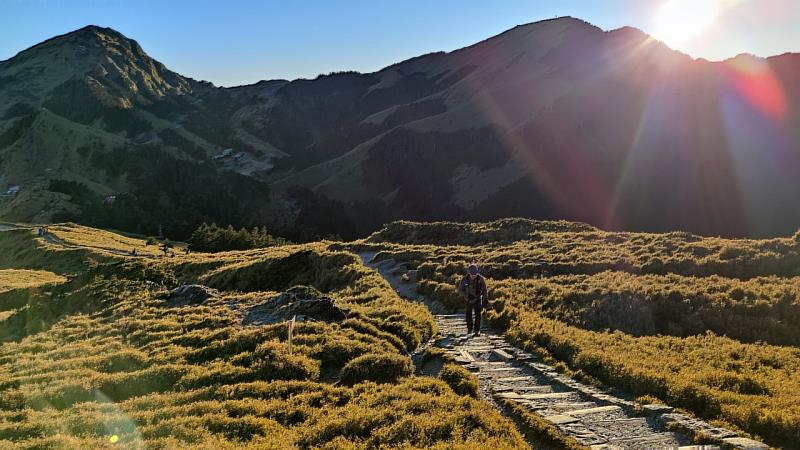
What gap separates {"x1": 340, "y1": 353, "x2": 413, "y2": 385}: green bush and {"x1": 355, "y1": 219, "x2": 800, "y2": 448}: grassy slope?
482 centimetres

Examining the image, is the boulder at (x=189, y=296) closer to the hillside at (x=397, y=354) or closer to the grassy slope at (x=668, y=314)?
the hillside at (x=397, y=354)

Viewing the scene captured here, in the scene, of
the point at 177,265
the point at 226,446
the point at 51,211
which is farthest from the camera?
the point at 51,211

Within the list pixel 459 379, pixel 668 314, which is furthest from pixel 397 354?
pixel 668 314

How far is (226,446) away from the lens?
966 centimetres

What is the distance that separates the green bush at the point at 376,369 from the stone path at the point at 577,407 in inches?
81.6

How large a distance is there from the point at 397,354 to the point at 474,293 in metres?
5.72

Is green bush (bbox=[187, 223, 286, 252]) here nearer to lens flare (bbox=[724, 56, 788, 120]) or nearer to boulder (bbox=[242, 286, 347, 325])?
boulder (bbox=[242, 286, 347, 325])

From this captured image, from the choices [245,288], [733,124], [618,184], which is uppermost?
[733,124]

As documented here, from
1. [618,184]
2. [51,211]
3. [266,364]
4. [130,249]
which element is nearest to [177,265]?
[130,249]

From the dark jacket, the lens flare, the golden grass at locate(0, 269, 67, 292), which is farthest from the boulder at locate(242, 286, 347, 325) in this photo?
the lens flare

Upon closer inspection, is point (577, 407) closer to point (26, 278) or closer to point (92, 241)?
point (26, 278)

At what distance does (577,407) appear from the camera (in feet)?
38.4

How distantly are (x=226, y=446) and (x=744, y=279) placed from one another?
28.5 meters

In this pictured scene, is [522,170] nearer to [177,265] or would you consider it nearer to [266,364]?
[177,265]
